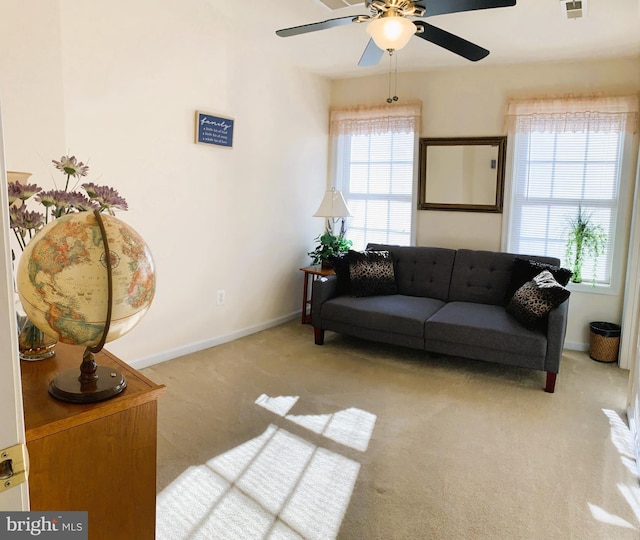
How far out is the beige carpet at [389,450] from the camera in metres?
1.97

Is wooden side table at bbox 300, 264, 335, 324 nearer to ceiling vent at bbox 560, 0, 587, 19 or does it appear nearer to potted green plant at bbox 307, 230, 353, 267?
potted green plant at bbox 307, 230, 353, 267

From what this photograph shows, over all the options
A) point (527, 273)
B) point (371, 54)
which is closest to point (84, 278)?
point (371, 54)

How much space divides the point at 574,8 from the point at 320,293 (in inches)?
102

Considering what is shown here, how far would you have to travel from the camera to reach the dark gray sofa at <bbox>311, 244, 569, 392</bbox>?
330 centimetres

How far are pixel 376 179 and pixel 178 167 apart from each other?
7.19 feet

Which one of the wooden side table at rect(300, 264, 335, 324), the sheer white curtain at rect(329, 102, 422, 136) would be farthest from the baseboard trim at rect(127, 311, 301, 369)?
the sheer white curtain at rect(329, 102, 422, 136)

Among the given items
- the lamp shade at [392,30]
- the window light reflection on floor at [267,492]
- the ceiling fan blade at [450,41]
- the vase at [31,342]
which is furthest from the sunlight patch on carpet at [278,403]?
the ceiling fan blade at [450,41]

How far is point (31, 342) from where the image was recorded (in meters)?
1.34

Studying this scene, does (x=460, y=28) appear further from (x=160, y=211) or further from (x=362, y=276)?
(x=160, y=211)

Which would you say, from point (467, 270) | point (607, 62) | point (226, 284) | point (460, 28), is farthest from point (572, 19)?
point (226, 284)

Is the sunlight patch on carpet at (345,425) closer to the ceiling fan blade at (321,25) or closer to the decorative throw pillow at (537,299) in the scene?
the decorative throw pillow at (537,299)

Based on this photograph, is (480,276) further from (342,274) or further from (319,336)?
(319,336)

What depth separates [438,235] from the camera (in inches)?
187

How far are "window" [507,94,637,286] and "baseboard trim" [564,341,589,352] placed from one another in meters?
0.56
